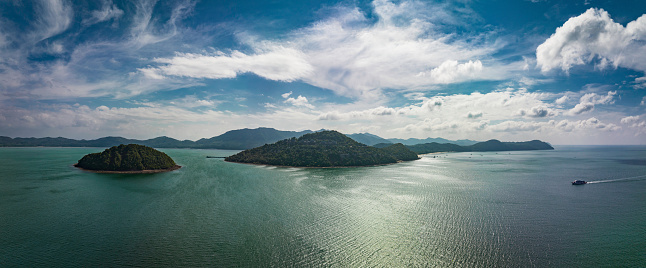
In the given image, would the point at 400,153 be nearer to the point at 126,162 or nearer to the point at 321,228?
the point at 321,228

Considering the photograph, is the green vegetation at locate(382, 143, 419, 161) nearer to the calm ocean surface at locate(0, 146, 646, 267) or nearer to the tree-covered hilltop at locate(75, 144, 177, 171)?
the calm ocean surface at locate(0, 146, 646, 267)

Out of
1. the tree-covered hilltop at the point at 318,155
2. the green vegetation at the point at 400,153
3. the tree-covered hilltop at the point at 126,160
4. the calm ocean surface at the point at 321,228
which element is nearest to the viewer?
the calm ocean surface at the point at 321,228

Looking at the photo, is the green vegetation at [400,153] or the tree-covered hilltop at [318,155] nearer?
the tree-covered hilltop at [318,155]

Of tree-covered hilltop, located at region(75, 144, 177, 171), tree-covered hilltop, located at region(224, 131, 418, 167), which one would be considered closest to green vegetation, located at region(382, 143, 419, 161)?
tree-covered hilltop, located at region(224, 131, 418, 167)

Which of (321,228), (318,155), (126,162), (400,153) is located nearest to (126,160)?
(126,162)

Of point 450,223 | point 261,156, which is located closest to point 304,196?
point 450,223

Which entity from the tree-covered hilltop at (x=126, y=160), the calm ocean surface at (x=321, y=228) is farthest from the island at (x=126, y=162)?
the calm ocean surface at (x=321, y=228)

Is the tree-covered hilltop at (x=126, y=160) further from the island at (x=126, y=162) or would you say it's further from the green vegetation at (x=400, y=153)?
the green vegetation at (x=400, y=153)
